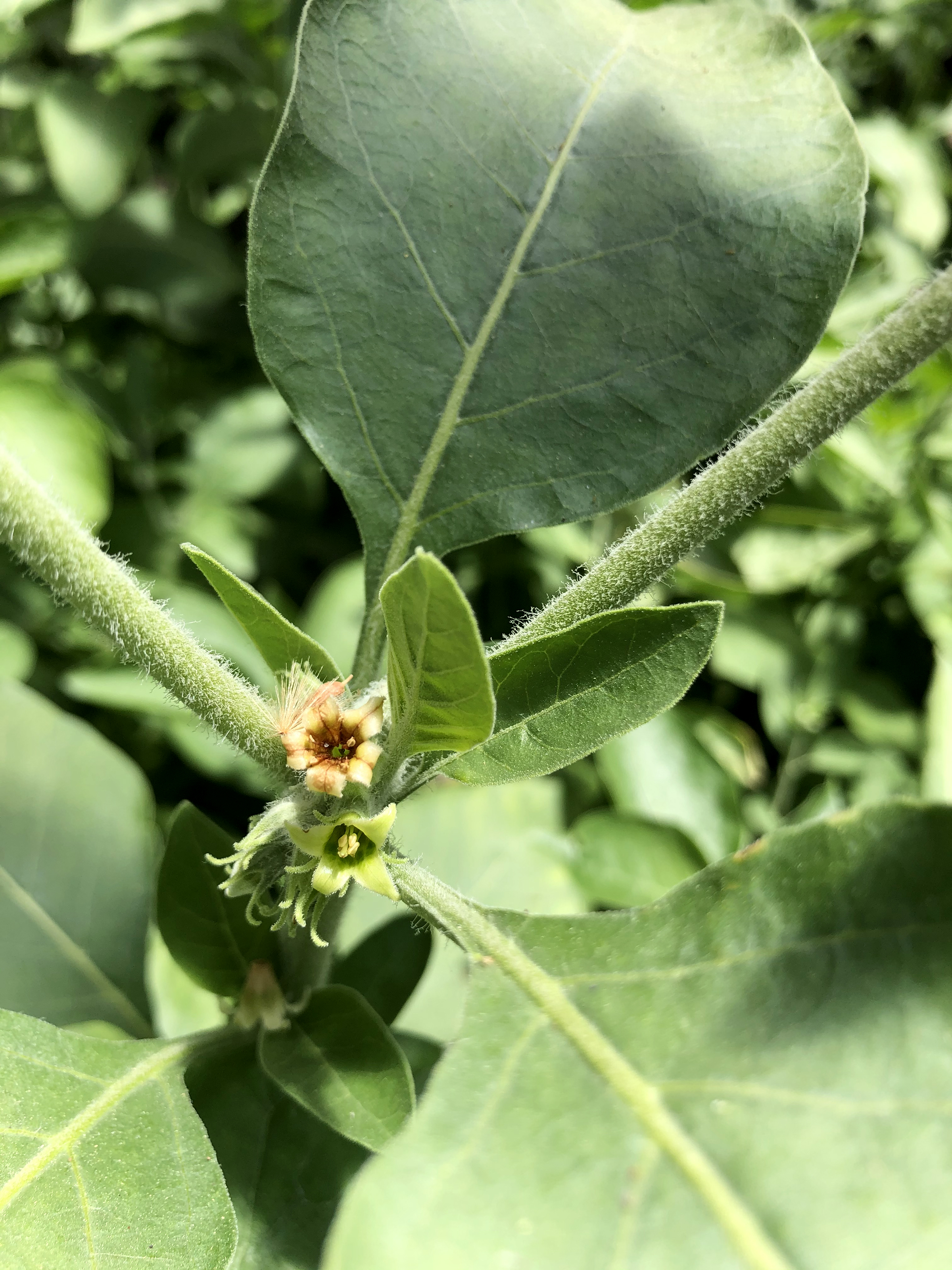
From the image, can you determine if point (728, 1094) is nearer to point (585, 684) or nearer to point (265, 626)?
point (585, 684)

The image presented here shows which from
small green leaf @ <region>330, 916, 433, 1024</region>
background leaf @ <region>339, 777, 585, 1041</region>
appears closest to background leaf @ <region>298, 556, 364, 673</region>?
background leaf @ <region>339, 777, 585, 1041</region>

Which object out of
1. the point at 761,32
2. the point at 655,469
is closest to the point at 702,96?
the point at 761,32

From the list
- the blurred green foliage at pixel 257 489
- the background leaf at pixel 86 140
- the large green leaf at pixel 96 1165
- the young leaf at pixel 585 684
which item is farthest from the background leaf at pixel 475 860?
the background leaf at pixel 86 140

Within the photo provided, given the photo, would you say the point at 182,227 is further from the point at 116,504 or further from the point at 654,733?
the point at 654,733

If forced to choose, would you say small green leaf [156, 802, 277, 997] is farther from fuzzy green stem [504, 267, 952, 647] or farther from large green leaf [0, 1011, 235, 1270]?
fuzzy green stem [504, 267, 952, 647]

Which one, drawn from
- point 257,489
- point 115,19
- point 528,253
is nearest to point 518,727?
point 528,253

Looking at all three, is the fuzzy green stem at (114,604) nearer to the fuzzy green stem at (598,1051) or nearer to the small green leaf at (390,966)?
the fuzzy green stem at (598,1051)

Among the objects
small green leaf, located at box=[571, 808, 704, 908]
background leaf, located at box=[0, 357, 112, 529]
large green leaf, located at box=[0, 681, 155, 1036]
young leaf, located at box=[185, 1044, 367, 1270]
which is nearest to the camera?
young leaf, located at box=[185, 1044, 367, 1270]
